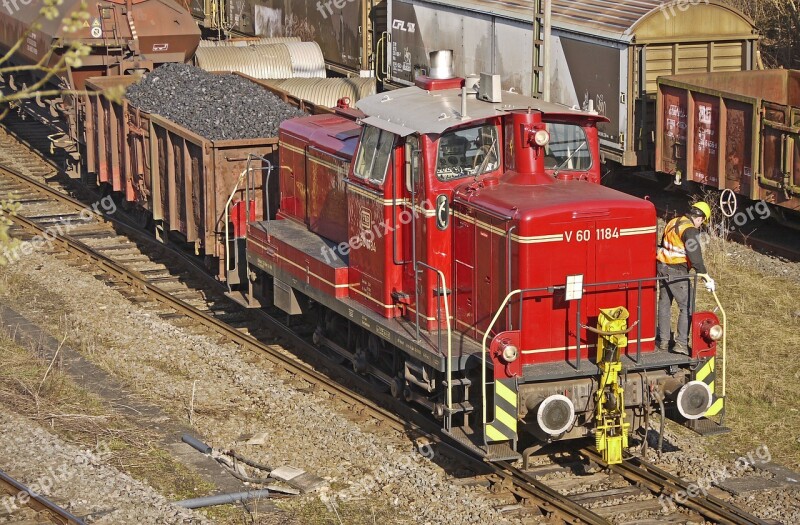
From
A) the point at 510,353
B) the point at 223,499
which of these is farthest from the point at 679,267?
the point at 223,499

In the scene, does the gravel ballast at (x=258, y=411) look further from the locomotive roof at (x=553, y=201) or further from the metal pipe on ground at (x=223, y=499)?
the locomotive roof at (x=553, y=201)

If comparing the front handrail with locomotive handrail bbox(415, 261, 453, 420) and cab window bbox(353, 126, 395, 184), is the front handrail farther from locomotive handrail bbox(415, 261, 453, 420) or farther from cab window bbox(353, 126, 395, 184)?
cab window bbox(353, 126, 395, 184)

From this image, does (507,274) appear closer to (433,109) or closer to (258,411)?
(433,109)

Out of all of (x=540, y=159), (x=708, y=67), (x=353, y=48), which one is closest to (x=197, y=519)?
(x=540, y=159)

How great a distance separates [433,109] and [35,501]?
4890mm

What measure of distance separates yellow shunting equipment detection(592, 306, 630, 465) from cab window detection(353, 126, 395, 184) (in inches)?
102

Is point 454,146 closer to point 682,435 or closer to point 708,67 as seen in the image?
point 682,435

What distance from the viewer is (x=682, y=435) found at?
1162 cm

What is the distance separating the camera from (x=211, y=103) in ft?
56.9

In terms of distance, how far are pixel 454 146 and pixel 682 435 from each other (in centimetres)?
379

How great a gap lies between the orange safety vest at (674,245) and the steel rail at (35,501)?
547 centimetres

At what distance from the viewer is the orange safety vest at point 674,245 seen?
10.3m

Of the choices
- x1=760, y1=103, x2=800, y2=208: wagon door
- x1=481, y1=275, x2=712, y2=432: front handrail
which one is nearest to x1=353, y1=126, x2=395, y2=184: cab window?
x1=481, y1=275, x2=712, y2=432: front handrail

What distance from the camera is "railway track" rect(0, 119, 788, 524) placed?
33.0 feet
